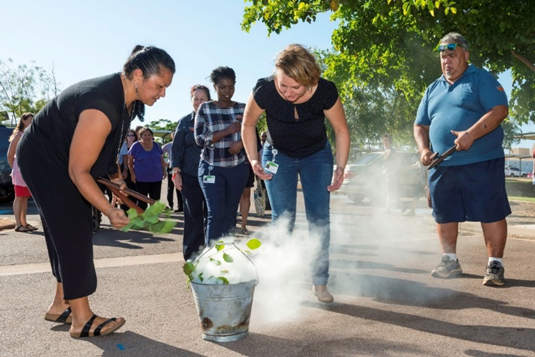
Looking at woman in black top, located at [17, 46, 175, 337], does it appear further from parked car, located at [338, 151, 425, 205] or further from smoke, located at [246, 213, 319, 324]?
parked car, located at [338, 151, 425, 205]

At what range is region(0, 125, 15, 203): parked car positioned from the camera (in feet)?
48.3

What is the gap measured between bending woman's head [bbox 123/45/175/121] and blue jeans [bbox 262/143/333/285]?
1.37 metres

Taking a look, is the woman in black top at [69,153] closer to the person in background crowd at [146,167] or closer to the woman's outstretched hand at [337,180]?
the woman's outstretched hand at [337,180]

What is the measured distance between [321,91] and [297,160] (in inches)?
23.9

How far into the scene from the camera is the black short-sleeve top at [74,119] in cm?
328

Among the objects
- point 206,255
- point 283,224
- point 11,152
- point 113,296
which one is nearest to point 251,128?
point 283,224

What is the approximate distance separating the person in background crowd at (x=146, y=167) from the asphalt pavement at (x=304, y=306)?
282 centimetres

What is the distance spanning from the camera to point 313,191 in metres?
4.47

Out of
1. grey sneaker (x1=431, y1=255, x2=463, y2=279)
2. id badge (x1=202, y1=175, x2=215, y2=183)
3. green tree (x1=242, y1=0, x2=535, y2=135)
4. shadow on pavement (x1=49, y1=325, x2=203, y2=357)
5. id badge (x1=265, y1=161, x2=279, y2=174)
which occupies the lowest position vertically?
shadow on pavement (x1=49, y1=325, x2=203, y2=357)

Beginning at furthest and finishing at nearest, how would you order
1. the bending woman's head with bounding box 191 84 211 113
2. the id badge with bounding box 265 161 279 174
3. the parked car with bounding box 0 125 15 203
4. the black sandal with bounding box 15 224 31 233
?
the parked car with bounding box 0 125 15 203, the black sandal with bounding box 15 224 31 233, the bending woman's head with bounding box 191 84 211 113, the id badge with bounding box 265 161 279 174

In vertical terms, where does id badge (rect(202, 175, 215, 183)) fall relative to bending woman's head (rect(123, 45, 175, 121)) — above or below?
below

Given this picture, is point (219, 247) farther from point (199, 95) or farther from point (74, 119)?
point (199, 95)

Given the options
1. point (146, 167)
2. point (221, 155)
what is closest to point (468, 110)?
point (221, 155)

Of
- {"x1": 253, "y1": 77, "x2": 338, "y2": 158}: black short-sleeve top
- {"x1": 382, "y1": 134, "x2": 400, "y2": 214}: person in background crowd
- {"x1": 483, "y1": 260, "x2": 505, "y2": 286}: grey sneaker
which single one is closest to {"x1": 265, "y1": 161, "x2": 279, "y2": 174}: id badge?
{"x1": 253, "y1": 77, "x2": 338, "y2": 158}: black short-sleeve top
